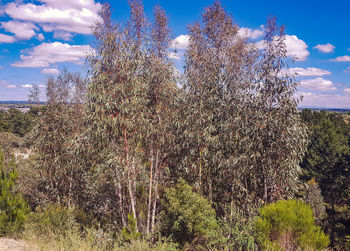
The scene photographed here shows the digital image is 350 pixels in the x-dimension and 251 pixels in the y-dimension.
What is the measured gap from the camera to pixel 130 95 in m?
7.19

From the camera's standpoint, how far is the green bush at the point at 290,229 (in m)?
4.97

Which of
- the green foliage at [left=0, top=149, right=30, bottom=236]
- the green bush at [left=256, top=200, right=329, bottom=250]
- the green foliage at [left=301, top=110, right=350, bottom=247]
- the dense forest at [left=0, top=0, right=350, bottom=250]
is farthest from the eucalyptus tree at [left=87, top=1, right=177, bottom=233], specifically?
the green foliage at [left=301, top=110, right=350, bottom=247]

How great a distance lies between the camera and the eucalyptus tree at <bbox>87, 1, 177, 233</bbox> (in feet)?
22.9

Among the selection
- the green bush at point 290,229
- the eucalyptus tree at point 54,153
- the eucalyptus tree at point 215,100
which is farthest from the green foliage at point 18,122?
the green bush at point 290,229

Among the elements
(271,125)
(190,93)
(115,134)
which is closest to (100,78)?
(115,134)

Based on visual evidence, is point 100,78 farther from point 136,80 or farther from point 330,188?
point 330,188

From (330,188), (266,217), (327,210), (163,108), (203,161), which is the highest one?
(163,108)

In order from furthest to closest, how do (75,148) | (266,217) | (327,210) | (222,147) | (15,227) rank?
(327,210) → (222,147) → (75,148) → (15,227) → (266,217)

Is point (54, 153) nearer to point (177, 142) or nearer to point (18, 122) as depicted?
point (177, 142)

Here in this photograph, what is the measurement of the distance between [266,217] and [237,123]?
316 cm

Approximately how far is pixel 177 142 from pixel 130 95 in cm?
260

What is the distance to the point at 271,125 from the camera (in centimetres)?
729

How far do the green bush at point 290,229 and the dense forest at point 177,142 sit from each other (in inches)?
1.6

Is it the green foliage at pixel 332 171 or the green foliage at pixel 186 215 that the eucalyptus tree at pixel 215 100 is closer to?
the green foliage at pixel 186 215
